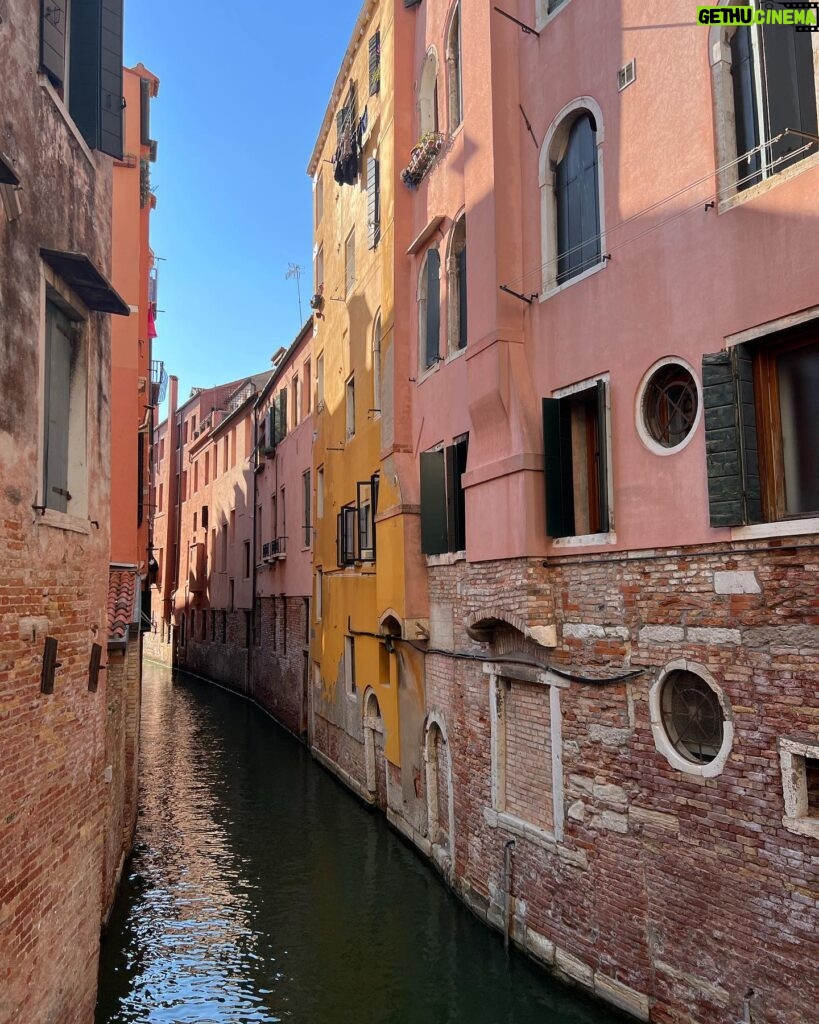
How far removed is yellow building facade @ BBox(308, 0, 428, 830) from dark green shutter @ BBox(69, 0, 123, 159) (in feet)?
21.1

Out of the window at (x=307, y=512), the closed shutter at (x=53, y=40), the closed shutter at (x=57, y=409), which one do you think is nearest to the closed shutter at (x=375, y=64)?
the closed shutter at (x=53, y=40)

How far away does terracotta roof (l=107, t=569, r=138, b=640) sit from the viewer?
399 inches

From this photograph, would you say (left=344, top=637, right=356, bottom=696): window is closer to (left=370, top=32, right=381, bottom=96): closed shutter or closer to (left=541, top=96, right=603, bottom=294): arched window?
(left=541, top=96, right=603, bottom=294): arched window

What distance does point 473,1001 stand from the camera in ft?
25.9

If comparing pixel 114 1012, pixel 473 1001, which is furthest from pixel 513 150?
pixel 114 1012

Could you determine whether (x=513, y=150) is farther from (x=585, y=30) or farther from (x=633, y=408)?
(x=633, y=408)

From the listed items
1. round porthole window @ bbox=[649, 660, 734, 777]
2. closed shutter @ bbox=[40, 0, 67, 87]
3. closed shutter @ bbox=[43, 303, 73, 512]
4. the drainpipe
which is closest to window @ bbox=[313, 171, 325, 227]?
closed shutter @ bbox=[40, 0, 67, 87]

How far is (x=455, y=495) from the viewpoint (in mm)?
10797

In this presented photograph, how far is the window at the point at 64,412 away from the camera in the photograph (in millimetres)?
5559

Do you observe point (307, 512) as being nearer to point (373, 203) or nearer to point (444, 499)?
point (373, 203)

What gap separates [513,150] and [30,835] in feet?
25.7

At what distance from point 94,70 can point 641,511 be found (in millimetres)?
5529

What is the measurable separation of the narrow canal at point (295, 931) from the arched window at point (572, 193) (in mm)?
6837

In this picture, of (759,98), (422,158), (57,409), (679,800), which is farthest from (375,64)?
(679,800)
